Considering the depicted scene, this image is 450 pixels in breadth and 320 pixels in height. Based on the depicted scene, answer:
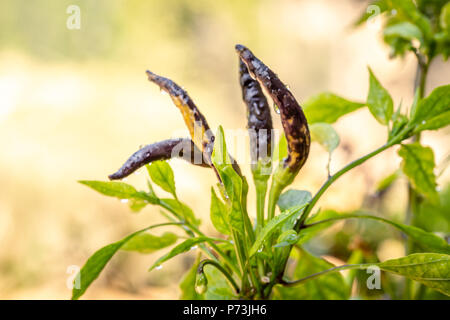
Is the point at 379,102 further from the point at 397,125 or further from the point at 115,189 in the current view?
the point at 115,189

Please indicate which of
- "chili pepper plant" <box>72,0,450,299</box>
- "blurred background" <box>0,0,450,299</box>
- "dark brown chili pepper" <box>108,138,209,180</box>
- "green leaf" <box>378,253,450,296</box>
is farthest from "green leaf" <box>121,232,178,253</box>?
"blurred background" <box>0,0,450,299</box>

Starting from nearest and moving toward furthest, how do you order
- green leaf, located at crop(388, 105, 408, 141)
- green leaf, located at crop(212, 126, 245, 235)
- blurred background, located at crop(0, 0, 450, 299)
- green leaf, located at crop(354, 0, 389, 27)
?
green leaf, located at crop(212, 126, 245, 235) → green leaf, located at crop(388, 105, 408, 141) → green leaf, located at crop(354, 0, 389, 27) → blurred background, located at crop(0, 0, 450, 299)

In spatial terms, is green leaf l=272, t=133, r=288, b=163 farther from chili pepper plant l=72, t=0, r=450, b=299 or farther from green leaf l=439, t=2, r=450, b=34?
green leaf l=439, t=2, r=450, b=34

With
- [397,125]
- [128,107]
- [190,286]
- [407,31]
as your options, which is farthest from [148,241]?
[128,107]

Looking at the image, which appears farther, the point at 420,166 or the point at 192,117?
the point at 420,166

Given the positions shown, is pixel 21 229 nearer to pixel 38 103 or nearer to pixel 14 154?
pixel 14 154

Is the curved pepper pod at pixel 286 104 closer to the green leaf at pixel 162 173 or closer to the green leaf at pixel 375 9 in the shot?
the green leaf at pixel 162 173
